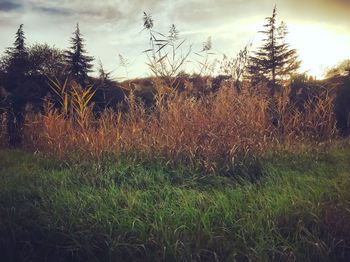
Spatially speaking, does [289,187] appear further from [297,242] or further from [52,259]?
[52,259]

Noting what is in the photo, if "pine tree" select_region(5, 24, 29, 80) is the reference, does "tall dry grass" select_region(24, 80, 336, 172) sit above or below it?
below

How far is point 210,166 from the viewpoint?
4.57 meters

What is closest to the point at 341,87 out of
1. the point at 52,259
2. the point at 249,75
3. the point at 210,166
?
the point at 249,75

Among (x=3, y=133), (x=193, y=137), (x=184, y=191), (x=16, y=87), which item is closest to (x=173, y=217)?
(x=184, y=191)

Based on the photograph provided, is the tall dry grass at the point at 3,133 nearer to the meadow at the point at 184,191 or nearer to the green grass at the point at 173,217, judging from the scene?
the meadow at the point at 184,191

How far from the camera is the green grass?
2.86 metres

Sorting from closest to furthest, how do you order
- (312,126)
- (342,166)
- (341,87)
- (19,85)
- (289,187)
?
(289,187) < (342,166) < (312,126) < (341,87) < (19,85)

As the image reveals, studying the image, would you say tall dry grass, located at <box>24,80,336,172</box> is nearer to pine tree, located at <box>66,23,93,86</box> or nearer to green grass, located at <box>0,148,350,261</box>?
green grass, located at <box>0,148,350,261</box>

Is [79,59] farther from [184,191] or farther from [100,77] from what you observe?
[184,191]

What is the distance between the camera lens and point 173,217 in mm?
3289

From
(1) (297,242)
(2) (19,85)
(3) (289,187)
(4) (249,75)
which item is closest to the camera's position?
(1) (297,242)

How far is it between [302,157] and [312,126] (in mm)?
1062

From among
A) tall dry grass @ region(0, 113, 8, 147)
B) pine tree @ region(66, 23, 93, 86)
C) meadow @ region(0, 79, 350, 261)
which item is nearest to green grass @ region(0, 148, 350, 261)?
meadow @ region(0, 79, 350, 261)

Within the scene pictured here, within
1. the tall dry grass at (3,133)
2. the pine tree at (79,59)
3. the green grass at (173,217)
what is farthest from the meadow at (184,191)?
the pine tree at (79,59)
